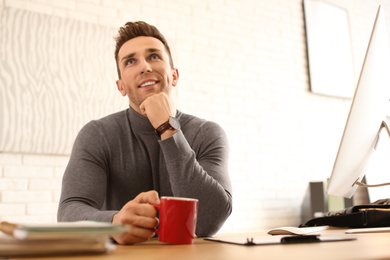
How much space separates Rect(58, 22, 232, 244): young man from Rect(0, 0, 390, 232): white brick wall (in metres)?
1.21

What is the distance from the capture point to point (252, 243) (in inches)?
28.9

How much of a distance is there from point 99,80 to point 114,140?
4.45 feet

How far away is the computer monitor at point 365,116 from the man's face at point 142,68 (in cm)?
80

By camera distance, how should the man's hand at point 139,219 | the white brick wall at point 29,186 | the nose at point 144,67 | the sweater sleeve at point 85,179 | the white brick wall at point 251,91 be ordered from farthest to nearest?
1. the white brick wall at point 251,91
2. the white brick wall at point 29,186
3. the nose at point 144,67
4. the sweater sleeve at point 85,179
5. the man's hand at point 139,219

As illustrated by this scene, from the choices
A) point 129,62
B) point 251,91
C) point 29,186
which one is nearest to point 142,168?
point 129,62

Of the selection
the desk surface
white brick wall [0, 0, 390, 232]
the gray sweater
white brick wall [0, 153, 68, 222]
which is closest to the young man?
the gray sweater

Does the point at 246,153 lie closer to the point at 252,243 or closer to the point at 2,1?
the point at 2,1

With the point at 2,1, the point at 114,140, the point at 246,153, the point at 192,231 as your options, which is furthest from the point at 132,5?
the point at 192,231

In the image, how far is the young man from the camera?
1.14 meters

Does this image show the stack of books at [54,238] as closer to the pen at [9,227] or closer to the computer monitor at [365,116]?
the pen at [9,227]

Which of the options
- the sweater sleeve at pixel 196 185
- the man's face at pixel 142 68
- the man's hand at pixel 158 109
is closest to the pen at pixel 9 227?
the sweater sleeve at pixel 196 185

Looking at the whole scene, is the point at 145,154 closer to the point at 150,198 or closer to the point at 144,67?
the point at 144,67

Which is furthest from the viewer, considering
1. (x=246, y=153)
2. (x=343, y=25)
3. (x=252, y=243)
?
(x=343, y=25)

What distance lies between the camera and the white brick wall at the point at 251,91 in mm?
2977
